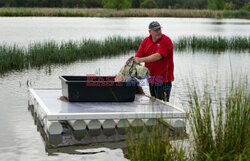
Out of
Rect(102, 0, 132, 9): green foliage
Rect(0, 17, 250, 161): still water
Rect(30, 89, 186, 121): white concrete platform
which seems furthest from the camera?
Rect(102, 0, 132, 9): green foliage

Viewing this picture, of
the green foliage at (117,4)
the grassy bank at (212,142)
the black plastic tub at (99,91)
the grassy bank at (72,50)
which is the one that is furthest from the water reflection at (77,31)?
the green foliage at (117,4)

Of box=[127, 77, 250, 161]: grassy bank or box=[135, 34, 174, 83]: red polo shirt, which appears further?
box=[135, 34, 174, 83]: red polo shirt

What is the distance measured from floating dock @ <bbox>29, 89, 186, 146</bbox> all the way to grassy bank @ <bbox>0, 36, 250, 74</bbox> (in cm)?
620

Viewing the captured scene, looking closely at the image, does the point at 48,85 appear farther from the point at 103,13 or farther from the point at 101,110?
the point at 103,13

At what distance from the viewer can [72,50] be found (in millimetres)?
14797

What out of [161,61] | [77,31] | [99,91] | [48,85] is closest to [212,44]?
[48,85]

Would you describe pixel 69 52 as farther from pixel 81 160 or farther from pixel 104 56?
pixel 81 160

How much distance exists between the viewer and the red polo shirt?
5.81 meters

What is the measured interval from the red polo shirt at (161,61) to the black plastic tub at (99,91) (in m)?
0.37

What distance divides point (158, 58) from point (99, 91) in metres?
1.07

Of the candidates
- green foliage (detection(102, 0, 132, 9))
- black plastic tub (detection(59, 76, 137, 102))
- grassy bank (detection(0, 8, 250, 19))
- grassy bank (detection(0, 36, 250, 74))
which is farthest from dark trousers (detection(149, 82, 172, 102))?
green foliage (detection(102, 0, 132, 9))

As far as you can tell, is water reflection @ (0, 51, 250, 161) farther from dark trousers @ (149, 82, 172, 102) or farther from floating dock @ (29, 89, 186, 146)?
dark trousers @ (149, 82, 172, 102)

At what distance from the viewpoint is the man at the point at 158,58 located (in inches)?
228

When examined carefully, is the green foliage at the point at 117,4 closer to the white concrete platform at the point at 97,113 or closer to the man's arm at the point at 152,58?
the white concrete platform at the point at 97,113
